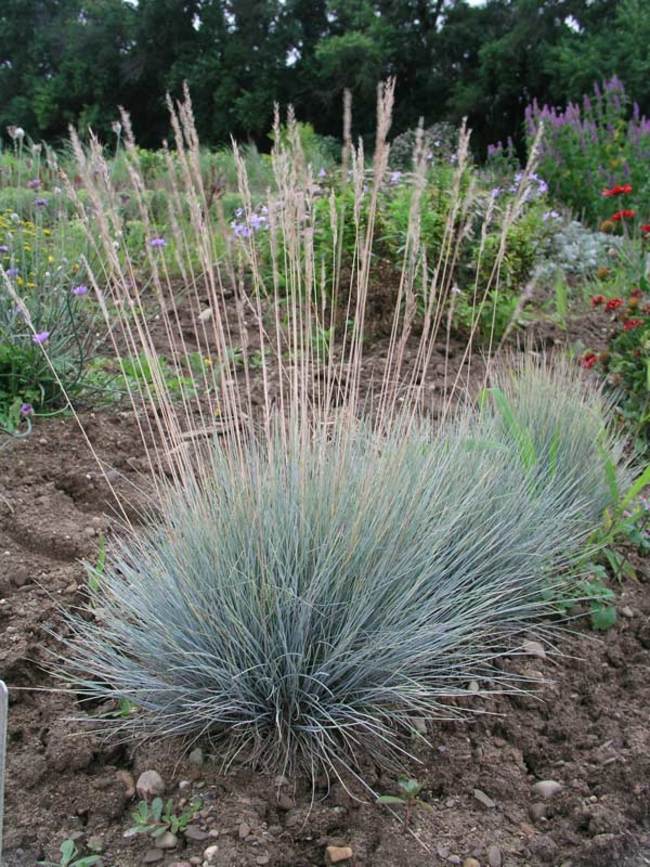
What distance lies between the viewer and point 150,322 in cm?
515

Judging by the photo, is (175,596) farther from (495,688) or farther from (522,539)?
(522,539)

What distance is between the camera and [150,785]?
176cm

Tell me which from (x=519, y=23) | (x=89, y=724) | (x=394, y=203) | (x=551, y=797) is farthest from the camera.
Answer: (x=519, y=23)

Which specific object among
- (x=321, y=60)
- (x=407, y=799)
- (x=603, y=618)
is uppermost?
(x=321, y=60)

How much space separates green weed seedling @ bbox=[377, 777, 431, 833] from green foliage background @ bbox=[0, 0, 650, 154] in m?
15.9

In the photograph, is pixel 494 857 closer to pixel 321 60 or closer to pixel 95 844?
pixel 95 844

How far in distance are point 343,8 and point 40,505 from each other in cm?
1931

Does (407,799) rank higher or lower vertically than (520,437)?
lower

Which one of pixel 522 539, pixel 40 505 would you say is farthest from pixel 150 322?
pixel 522 539

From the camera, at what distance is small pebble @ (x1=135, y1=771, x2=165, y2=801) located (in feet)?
5.74

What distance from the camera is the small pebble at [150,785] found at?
1.75 metres

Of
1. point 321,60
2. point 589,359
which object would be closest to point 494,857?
point 589,359

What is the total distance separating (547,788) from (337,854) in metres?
0.51

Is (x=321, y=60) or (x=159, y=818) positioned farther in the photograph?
(x=321, y=60)
